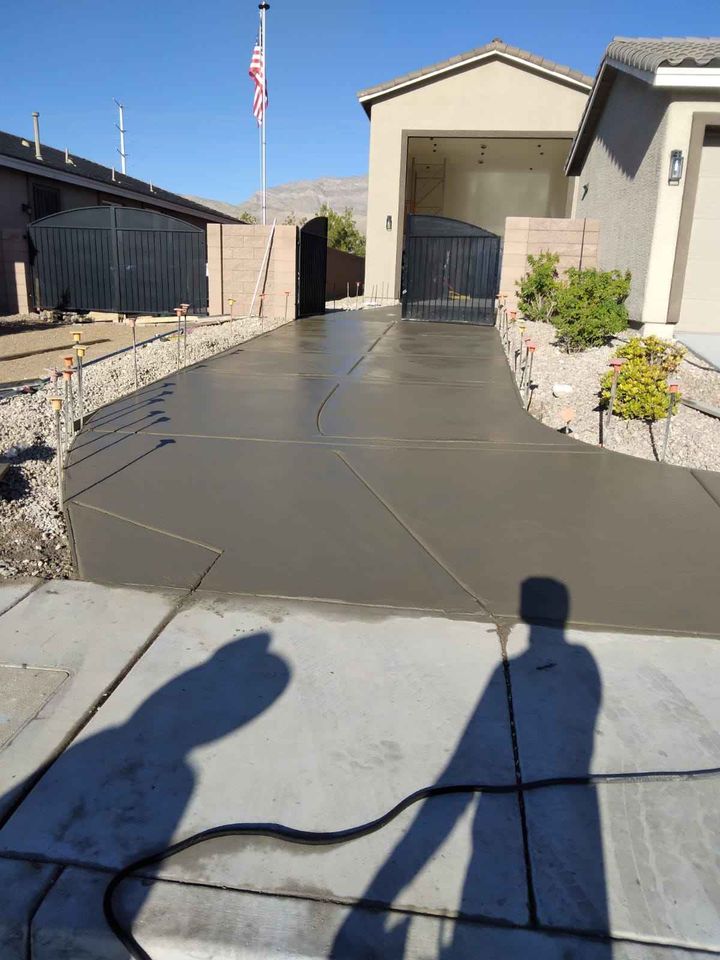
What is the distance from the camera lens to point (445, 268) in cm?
1997

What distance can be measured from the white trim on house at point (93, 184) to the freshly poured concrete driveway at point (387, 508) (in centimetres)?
1600

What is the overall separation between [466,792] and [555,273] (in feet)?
49.5

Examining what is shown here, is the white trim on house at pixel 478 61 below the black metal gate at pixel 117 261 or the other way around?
the other way around

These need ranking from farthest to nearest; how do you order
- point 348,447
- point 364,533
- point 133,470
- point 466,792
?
point 348,447 → point 133,470 → point 364,533 → point 466,792

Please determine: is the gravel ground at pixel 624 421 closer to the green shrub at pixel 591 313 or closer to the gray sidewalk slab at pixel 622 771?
the green shrub at pixel 591 313

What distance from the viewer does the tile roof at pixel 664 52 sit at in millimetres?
10617

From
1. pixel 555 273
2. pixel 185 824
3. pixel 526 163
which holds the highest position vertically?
pixel 526 163

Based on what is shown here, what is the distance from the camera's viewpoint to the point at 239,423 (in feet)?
25.5

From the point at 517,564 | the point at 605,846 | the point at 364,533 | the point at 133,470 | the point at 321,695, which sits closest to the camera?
the point at 605,846

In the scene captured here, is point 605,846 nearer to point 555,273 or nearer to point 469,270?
point 555,273

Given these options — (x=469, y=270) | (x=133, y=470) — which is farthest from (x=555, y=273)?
(x=133, y=470)

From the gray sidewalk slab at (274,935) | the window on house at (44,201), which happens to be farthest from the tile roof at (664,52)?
the window on house at (44,201)

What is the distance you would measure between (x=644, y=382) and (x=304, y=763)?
242 inches

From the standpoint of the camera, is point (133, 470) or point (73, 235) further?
point (73, 235)
